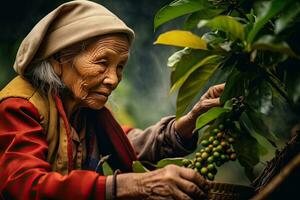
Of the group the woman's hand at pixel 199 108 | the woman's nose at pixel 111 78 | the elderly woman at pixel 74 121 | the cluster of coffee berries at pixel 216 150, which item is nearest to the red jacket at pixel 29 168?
the elderly woman at pixel 74 121

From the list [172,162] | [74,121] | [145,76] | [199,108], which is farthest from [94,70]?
[145,76]

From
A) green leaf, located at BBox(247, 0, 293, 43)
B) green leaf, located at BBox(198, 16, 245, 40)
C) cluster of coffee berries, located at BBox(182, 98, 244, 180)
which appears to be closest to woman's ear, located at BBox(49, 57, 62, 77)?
cluster of coffee berries, located at BBox(182, 98, 244, 180)

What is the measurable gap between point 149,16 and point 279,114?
4097 mm

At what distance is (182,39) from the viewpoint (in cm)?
148

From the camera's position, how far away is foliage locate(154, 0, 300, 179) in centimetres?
132

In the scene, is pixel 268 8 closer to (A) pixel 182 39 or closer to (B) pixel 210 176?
(A) pixel 182 39

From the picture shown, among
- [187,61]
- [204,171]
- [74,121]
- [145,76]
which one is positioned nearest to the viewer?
[187,61]

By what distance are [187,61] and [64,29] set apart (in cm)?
83

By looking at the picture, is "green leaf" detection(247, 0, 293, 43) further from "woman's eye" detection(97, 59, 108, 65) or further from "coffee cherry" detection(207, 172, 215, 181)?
"woman's eye" detection(97, 59, 108, 65)

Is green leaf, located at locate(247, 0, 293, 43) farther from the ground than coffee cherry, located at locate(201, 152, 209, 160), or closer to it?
farther from the ground

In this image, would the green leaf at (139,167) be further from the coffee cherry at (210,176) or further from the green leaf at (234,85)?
the green leaf at (234,85)

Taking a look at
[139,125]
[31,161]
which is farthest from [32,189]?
[139,125]

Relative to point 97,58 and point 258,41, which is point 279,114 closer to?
point 258,41

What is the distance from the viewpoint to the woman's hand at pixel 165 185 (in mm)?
1581
